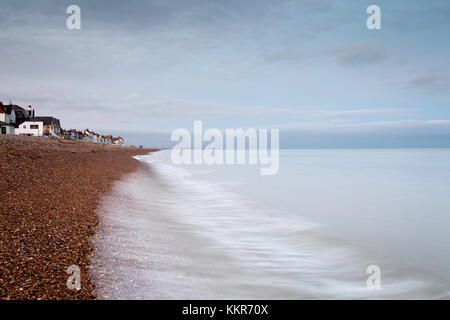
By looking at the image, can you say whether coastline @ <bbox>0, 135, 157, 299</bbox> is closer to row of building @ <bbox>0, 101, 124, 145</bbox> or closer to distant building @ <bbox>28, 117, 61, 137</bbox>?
row of building @ <bbox>0, 101, 124, 145</bbox>

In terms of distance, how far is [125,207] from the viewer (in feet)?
38.1

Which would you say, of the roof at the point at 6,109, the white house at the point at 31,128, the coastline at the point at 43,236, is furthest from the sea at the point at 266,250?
the white house at the point at 31,128

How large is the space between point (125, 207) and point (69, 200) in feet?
6.78

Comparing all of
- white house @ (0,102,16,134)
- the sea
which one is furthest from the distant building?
the sea

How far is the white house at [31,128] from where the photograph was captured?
69.1 m

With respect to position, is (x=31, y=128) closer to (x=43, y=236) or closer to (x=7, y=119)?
(x=7, y=119)

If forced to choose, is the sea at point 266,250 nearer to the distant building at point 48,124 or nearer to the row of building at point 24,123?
the row of building at point 24,123

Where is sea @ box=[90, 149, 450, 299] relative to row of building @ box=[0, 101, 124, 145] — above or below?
below

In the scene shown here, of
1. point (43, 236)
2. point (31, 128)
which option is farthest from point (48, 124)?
point (43, 236)

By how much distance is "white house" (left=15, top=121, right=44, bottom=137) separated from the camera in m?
69.1

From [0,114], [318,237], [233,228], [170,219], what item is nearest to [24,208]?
[170,219]

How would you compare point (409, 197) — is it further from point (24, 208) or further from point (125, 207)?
point (24, 208)
